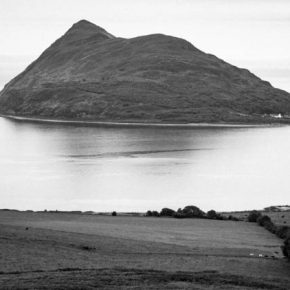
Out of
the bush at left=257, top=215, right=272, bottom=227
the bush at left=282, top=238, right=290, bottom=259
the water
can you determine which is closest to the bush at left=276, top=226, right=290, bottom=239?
the bush at left=257, top=215, right=272, bottom=227

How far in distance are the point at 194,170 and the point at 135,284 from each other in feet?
240

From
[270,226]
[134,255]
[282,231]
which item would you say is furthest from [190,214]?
[134,255]

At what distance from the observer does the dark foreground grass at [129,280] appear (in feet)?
83.9

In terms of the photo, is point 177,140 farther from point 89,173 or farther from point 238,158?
point 89,173

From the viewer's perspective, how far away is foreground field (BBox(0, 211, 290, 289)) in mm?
27141

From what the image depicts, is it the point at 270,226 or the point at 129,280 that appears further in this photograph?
the point at 270,226

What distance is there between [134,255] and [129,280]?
694cm

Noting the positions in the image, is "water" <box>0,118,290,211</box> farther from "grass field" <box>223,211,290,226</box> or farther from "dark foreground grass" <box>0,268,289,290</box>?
"dark foreground grass" <box>0,268,289,290</box>

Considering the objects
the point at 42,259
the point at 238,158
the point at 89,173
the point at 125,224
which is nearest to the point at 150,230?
the point at 125,224

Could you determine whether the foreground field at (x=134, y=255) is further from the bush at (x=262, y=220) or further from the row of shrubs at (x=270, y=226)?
the bush at (x=262, y=220)

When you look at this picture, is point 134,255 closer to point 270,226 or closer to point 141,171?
point 270,226

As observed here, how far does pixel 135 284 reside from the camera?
86.9ft

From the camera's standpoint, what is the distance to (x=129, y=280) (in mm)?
27000

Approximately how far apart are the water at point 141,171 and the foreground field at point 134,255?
2193 cm
